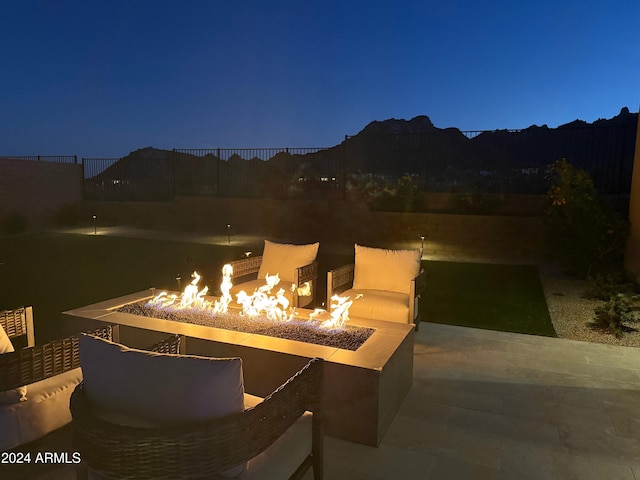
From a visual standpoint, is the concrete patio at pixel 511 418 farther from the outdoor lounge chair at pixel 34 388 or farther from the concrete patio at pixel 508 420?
the outdoor lounge chair at pixel 34 388

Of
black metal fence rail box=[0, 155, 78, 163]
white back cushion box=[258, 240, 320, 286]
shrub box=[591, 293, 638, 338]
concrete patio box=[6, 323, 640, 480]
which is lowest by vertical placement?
concrete patio box=[6, 323, 640, 480]

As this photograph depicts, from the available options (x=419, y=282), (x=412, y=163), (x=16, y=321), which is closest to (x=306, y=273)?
(x=419, y=282)

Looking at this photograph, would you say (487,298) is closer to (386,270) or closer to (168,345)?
(386,270)

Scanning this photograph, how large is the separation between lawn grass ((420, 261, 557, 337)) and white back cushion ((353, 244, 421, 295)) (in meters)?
0.93

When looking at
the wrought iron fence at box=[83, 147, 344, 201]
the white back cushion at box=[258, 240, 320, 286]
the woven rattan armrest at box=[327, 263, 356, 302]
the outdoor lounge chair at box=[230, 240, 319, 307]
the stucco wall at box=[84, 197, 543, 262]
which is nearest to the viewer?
the woven rattan armrest at box=[327, 263, 356, 302]

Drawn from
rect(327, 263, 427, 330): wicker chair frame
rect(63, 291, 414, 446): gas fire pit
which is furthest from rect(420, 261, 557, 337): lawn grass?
rect(63, 291, 414, 446): gas fire pit

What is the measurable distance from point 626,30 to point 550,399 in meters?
8.51

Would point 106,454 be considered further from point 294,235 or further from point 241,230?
point 241,230

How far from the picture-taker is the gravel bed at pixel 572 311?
457 centimetres

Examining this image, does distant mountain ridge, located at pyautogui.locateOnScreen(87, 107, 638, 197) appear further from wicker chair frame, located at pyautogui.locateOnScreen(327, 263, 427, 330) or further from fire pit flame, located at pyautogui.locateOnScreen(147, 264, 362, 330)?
fire pit flame, located at pyautogui.locateOnScreen(147, 264, 362, 330)

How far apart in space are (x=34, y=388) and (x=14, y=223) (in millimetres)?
13171

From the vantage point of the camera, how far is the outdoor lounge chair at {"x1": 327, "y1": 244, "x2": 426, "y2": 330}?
4.14m

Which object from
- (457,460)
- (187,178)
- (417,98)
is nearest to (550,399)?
(457,460)

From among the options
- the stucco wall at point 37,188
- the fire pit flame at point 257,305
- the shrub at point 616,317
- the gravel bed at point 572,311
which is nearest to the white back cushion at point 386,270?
the fire pit flame at point 257,305
